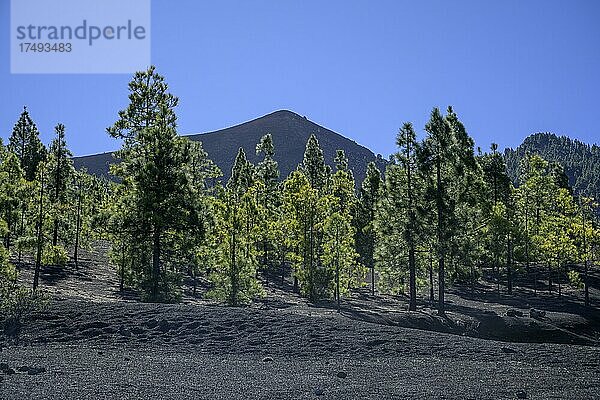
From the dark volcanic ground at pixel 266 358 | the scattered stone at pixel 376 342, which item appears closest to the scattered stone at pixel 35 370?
the dark volcanic ground at pixel 266 358

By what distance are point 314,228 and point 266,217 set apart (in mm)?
8331

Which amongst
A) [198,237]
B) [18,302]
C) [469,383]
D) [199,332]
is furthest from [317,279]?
[469,383]

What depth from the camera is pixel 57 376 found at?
13.0 meters

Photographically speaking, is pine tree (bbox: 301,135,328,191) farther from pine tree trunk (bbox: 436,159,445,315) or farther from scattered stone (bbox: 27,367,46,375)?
scattered stone (bbox: 27,367,46,375)

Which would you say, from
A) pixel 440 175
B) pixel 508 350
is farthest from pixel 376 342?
pixel 440 175

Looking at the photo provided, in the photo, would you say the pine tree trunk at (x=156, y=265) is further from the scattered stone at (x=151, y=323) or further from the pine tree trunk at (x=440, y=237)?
the pine tree trunk at (x=440, y=237)

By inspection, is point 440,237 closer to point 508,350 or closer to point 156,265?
point 508,350

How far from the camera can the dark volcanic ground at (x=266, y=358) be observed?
40.8 ft

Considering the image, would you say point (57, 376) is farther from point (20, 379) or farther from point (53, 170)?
point (53, 170)

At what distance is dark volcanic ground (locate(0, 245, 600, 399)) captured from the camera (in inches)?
489

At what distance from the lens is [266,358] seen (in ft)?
55.3

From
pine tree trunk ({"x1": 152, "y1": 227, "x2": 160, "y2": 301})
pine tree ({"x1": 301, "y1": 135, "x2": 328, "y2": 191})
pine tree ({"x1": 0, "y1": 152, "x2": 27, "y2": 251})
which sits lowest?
pine tree trunk ({"x1": 152, "y1": 227, "x2": 160, "y2": 301})

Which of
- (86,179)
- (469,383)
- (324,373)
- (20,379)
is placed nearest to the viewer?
(20,379)

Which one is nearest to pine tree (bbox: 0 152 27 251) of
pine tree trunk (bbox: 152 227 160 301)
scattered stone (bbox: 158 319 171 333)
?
pine tree trunk (bbox: 152 227 160 301)
